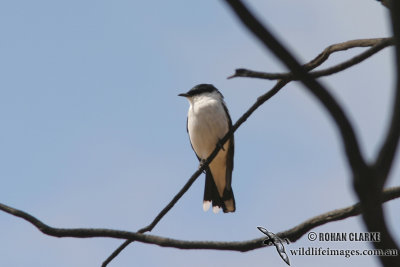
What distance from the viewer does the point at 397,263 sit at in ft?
3.34

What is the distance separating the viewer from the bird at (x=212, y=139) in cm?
935

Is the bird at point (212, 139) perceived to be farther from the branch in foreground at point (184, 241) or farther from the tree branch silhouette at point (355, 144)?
the tree branch silhouette at point (355, 144)

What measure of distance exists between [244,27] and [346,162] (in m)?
0.28

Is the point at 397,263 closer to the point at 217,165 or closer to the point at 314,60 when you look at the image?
the point at 314,60

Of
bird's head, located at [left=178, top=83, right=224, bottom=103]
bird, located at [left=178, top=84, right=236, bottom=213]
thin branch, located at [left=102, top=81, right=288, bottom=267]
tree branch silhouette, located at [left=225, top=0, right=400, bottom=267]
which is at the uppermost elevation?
bird's head, located at [left=178, top=83, right=224, bottom=103]

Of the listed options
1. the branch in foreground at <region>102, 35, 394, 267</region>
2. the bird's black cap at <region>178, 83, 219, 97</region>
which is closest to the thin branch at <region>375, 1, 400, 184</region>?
the branch in foreground at <region>102, 35, 394, 267</region>

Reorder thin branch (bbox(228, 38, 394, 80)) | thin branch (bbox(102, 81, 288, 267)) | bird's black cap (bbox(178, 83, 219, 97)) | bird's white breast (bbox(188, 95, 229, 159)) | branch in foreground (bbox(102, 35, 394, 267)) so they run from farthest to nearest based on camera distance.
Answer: bird's black cap (bbox(178, 83, 219, 97)) < bird's white breast (bbox(188, 95, 229, 159)) < branch in foreground (bbox(102, 35, 394, 267)) < thin branch (bbox(102, 81, 288, 267)) < thin branch (bbox(228, 38, 394, 80))

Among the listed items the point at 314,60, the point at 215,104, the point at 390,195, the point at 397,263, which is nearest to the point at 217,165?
the point at 215,104

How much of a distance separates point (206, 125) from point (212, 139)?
251 millimetres

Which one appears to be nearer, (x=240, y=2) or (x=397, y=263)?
(x=240, y=2)

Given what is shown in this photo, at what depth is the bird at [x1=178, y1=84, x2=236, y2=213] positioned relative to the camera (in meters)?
9.35

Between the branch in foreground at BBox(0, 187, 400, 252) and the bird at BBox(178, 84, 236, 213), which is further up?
the bird at BBox(178, 84, 236, 213)

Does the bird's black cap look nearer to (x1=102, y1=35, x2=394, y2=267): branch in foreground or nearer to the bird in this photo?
the bird

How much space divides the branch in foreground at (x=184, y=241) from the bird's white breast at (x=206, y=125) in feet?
22.4
